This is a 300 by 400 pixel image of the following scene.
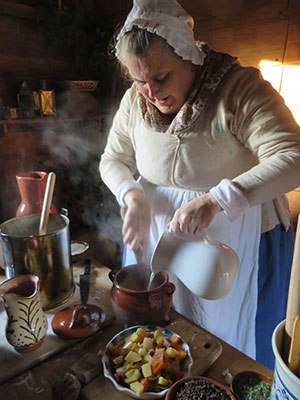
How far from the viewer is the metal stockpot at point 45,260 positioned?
806 millimetres

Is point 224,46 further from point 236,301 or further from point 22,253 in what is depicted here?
point 22,253

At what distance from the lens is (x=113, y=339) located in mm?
720

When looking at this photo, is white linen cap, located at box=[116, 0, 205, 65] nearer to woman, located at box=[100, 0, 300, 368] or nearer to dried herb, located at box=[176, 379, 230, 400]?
woman, located at box=[100, 0, 300, 368]

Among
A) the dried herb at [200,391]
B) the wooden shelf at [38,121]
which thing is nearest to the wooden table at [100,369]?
the dried herb at [200,391]

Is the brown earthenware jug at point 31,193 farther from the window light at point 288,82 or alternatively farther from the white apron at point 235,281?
the window light at point 288,82

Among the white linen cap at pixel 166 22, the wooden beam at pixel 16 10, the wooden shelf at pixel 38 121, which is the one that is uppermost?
the wooden beam at pixel 16 10

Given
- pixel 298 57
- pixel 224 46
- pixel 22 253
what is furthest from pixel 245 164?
pixel 224 46

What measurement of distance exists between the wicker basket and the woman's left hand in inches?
70.4

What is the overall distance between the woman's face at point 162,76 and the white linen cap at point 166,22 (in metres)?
0.03

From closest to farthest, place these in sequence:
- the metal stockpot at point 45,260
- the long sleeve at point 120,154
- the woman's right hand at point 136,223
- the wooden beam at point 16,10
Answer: the metal stockpot at point 45,260, the woman's right hand at point 136,223, the long sleeve at point 120,154, the wooden beam at point 16,10

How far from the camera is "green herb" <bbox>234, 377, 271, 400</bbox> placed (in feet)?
1.95

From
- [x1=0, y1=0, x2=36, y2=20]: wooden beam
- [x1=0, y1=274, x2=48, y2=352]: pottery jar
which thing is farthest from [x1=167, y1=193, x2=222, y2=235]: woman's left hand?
[x1=0, y1=0, x2=36, y2=20]: wooden beam

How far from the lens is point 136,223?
0.93 m

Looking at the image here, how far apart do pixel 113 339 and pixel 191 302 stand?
46 centimetres
